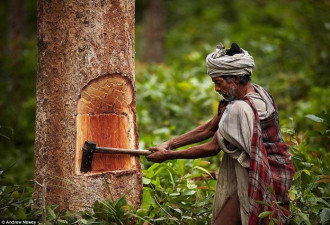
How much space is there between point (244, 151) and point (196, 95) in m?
4.47

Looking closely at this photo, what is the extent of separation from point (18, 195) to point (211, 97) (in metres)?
4.11

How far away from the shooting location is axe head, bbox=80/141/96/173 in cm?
363

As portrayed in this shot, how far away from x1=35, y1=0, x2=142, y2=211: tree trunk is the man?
1.36ft

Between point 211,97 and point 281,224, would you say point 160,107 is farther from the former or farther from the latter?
point 281,224

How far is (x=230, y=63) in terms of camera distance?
11.5 ft

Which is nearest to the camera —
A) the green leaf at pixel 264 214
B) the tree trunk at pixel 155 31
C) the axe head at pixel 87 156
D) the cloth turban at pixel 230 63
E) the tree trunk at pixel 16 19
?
the green leaf at pixel 264 214

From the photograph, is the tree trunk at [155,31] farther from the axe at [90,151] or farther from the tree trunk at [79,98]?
the axe at [90,151]

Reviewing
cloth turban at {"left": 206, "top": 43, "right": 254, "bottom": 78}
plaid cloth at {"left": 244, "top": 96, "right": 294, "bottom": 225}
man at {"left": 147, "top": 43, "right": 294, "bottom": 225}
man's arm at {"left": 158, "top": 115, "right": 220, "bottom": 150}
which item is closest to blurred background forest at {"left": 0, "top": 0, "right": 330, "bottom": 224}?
plaid cloth at {"left": 244, "top": 96, "right": 294, "bottom": 225}

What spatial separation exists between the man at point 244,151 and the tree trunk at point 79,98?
41 cm

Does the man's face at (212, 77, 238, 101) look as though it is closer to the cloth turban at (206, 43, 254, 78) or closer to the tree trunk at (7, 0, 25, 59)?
the cloth turban at (206, 43, 254, 78)

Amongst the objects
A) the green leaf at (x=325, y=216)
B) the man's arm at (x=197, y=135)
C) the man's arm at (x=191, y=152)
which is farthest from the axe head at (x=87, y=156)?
the green leaf at (x=325, y=216)

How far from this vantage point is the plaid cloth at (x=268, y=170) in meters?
3.33

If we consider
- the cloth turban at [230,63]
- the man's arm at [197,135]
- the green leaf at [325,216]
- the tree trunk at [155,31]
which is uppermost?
the tree trunk at [155,31]

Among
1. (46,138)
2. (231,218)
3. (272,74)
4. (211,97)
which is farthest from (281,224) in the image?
(272,74)
